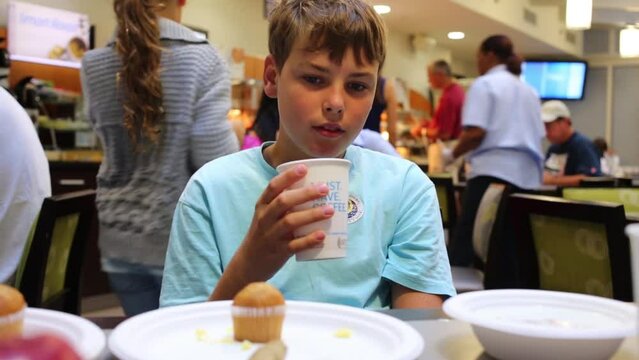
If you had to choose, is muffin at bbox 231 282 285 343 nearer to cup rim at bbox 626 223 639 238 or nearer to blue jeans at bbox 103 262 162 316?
cup rim at bbox 626 223 639 238

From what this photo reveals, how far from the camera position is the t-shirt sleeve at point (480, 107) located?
420 cm

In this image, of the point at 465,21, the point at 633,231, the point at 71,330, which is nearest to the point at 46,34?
the point at 71,330

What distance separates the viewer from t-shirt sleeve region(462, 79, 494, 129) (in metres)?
4.20

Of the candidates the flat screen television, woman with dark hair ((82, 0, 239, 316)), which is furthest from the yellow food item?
the flat screen television

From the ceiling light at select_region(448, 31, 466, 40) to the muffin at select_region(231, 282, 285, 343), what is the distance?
432 inches

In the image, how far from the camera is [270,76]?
140cm

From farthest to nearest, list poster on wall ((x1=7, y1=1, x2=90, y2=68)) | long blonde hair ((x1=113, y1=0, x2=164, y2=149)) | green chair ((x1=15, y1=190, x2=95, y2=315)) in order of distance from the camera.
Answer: poster on wall ((x1=7, y1=1, x2=90, y2=68))
long blonde hair ((x1=113, y1=0, x2=164, y2=149))
green chair ((x1=15, y1=190, x2=95, y2=315))

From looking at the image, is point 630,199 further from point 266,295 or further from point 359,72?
point 266,295

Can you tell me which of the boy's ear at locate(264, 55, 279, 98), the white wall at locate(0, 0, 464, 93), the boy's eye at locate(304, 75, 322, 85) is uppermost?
the white wall at locate(0, 0, 464, 93)

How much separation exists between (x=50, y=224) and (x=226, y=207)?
0.52 m

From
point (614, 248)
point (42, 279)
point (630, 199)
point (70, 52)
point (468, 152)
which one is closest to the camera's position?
point (42, 279)

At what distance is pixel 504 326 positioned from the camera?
2.21 feet

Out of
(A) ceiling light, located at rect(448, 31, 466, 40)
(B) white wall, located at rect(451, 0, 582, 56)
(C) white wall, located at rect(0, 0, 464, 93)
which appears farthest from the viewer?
(A) ceiling light, located at rect(448, 31, 466, 40)

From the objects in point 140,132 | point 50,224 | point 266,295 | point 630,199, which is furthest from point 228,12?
point 266,295
